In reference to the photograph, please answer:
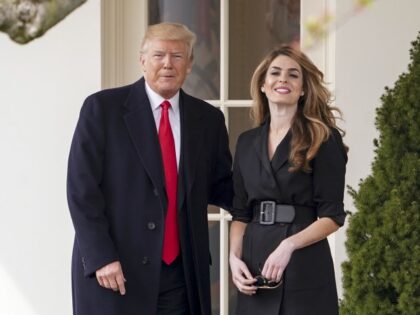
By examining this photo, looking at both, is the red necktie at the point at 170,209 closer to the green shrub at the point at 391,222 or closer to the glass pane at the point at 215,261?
the green shrub at the point at 391,222

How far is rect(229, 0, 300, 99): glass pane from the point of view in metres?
6.33

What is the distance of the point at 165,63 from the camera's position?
14.4 ft

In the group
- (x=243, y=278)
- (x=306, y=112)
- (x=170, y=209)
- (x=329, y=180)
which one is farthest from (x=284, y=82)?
(x=243, y=278)

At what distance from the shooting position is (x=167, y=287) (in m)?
4.44

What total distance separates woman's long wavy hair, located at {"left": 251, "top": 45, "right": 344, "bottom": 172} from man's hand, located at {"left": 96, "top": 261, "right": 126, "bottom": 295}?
29.5 inches

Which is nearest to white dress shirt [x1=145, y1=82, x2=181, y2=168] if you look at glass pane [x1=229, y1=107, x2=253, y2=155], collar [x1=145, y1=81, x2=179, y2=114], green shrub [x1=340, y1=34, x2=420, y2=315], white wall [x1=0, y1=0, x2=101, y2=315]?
collar [x1=145, y1=81, x2=179, y2=114]

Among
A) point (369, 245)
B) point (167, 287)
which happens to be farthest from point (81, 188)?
point (369, 245)

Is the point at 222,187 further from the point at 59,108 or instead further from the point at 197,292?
the point at 59,108

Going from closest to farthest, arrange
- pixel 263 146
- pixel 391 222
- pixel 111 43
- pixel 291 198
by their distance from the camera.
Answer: pixel 291 198 < pixel 263 146 < pixel 391 222 < pixel 111 43

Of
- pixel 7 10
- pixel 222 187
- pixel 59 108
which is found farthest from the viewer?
pixel 59 108

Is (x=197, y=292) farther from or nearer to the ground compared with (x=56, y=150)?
nearer to the ground

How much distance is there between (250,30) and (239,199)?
1984 millimetres

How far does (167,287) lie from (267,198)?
0.51 meters

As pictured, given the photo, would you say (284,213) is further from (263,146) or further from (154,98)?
(154,98)
